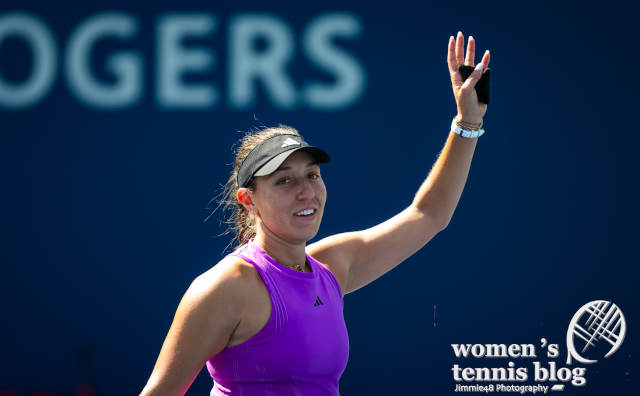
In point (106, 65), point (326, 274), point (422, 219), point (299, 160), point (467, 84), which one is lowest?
point (326, 274)

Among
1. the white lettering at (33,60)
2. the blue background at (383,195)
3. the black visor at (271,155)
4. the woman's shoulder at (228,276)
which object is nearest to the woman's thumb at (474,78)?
the black visor at (271,155)

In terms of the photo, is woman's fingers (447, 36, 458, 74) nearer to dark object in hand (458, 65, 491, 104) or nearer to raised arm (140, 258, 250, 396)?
dark object in hand (458, 65, 491, 104)

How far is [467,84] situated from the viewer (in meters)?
2.12

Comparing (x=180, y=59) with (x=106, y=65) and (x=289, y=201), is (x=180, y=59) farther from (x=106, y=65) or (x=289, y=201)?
(x=289, y=201)

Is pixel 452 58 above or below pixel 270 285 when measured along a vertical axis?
above

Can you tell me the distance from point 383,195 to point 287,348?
8.09 ft

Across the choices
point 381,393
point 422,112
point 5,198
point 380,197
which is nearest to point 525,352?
point 381,393

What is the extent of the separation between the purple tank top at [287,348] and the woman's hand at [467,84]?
2.38 ft

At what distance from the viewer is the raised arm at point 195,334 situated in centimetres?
162

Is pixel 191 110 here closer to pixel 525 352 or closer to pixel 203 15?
pixel 203 15

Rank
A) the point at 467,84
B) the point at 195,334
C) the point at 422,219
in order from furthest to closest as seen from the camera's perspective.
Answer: the point at 422,219, the point at 467,84, the point at 195,334

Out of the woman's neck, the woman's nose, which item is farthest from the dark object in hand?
the woman's neck

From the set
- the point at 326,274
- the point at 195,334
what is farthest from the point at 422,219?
the point at 195,334

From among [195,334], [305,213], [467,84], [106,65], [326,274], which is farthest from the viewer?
[106,65]
